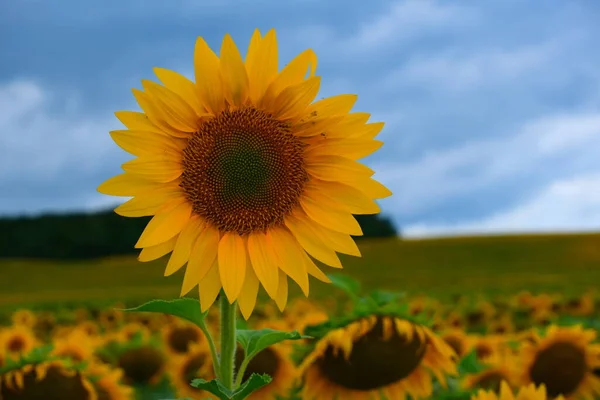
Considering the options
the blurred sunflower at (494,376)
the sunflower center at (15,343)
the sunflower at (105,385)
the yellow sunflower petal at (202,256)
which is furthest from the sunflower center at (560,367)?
the sunflower center at (15,343)

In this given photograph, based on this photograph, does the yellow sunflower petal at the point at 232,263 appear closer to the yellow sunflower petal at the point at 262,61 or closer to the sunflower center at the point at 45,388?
the yellow sunflower petal at the point at 262,61

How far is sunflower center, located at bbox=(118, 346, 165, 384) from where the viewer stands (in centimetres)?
578

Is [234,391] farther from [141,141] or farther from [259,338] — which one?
[141,141]

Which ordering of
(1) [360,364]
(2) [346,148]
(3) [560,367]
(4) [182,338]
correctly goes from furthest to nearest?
(4) [182,338] < (3) [560,367] < (1) [360,364] < (2) [346,148]

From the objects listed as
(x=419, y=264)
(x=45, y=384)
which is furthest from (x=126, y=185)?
(x=419, y=264)

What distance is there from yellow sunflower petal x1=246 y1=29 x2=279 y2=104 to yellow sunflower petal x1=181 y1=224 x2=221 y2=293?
16.9 inches

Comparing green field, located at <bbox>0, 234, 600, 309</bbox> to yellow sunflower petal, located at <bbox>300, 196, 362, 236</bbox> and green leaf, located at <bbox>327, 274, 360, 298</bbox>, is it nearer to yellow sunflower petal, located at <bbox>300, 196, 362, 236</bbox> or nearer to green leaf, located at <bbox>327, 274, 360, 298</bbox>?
green leaf, located at <bbox>327, 274, 360, 298</bbox>

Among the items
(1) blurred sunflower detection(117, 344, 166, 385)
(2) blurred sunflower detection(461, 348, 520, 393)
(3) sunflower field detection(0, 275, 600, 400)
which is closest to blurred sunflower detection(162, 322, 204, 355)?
(3) sunflower field detection(0, 275, 600, 400)

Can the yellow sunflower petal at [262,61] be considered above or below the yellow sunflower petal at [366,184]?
above

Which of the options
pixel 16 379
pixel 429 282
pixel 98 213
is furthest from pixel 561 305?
pixel 98 213

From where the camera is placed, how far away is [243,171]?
2283 millimetres

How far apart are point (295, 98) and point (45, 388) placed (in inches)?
87.1

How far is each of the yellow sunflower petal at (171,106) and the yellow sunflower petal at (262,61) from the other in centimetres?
19

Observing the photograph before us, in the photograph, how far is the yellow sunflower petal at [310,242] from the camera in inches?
88.6
